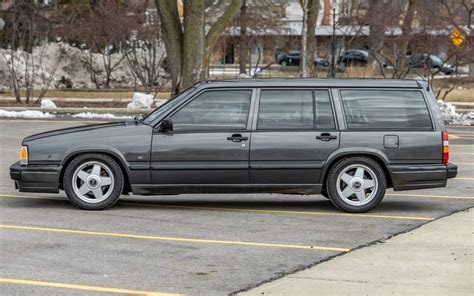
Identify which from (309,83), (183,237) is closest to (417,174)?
(309,83)

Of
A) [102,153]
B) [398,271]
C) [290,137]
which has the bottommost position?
[398,271]

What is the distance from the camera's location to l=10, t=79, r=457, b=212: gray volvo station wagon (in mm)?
10469

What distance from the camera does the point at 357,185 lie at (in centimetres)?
1067

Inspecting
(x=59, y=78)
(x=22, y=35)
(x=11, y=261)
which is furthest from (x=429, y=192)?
(x=59, y=78)

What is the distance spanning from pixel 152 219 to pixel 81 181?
1.03 metres

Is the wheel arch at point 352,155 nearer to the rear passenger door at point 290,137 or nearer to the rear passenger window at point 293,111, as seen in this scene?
the rear passenger door at point 290,137

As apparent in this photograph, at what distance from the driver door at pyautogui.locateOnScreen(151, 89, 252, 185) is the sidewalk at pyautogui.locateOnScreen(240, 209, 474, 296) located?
2.20 metres

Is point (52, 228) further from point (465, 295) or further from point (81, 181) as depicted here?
point (465, 295)

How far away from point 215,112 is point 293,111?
2.96ft

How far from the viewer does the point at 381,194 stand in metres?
10.6

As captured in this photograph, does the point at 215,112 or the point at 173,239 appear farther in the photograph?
the point at 215,112

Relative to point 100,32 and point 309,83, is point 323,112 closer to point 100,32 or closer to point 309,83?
point 309,83

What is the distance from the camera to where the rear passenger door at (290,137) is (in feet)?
34.5

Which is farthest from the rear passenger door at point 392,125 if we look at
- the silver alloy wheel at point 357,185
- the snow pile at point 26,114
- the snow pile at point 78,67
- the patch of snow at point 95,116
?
the snow pile at point 78,67
